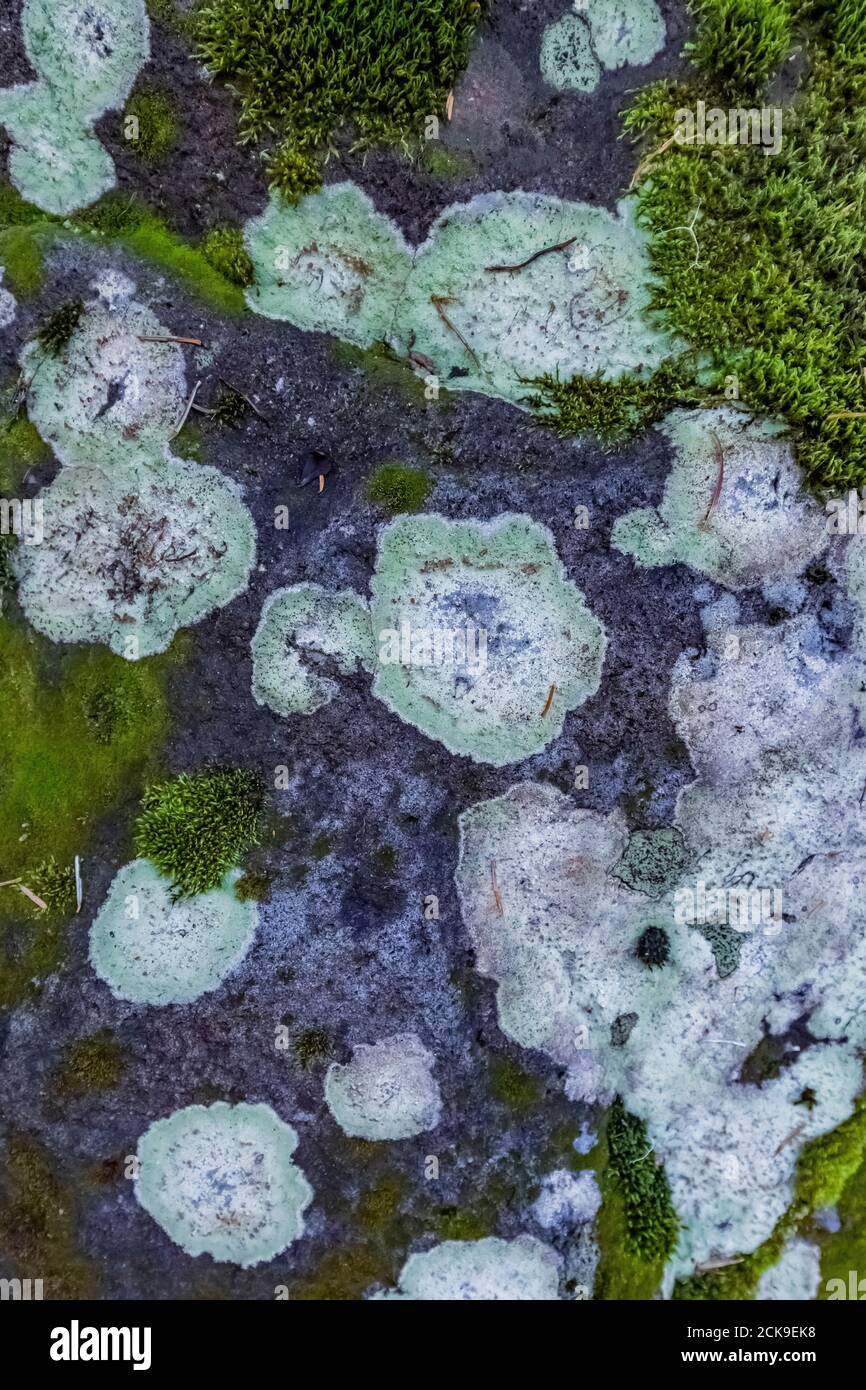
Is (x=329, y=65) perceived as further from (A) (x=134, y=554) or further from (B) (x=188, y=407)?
(A) (x=134, y=554)

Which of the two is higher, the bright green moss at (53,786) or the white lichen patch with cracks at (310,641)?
the white lichen patch with cracks at (310,641)

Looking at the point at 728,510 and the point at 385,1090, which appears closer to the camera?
the point at 728,510

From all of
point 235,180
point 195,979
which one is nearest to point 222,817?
point 195,979

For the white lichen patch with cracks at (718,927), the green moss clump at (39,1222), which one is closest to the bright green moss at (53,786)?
the green moss clump at (39,1222)

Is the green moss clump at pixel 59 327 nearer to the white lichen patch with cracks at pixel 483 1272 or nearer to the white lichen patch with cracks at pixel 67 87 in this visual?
the white lichen patch with cracks at pixel 67 87

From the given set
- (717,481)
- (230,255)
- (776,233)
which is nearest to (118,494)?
(230,255)
